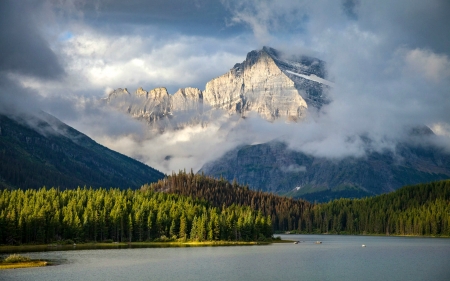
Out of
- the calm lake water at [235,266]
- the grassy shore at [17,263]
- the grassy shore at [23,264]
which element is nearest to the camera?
the calm lake water at [235,266]

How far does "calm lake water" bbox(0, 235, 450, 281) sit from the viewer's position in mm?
123062

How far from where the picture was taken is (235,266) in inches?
5586

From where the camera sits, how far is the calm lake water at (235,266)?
12306 centimetres

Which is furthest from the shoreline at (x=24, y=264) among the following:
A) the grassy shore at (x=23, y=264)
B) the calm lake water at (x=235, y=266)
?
the calm lake water at (x=235, y=266)

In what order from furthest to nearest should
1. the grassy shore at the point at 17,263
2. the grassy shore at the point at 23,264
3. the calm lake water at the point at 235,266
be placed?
the grassy shore at the point at 17,263
the grassy shore at the point at 23,264
the calm lake water at the point at 235,266

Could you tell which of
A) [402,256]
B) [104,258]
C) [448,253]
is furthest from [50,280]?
[448,253]

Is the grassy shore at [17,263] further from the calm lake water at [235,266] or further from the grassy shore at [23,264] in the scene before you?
the calm lake water at [235,266]

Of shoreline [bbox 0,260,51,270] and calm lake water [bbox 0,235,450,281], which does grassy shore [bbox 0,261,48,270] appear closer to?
shoreline [bbox 0,260,51,270]

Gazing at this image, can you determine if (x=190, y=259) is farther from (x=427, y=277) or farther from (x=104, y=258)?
(x=427, y=277)

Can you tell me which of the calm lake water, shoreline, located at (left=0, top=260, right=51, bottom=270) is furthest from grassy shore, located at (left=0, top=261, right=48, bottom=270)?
the calm lake water

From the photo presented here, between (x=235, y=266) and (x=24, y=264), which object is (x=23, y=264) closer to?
(x=24, y=264)

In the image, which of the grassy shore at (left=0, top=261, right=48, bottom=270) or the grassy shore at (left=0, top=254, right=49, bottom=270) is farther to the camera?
the grassy shore at (left=0, top=254, right=49, bottom=270)

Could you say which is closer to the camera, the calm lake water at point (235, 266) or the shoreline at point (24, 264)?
the calm lake water at point (235, 266)

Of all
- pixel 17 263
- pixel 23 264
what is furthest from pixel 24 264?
pixel 17 263
